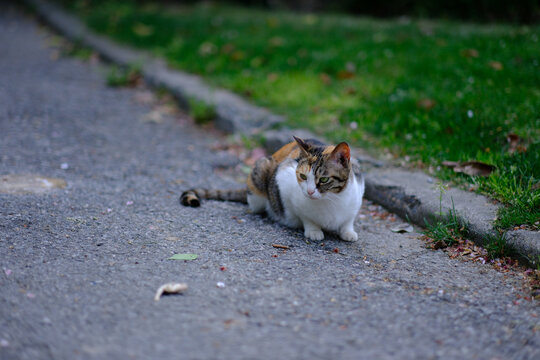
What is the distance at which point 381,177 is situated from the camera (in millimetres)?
3701

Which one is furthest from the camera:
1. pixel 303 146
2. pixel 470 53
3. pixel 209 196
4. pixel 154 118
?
pixel 470 53

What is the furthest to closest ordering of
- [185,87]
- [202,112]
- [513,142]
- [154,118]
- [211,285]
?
1. [185,87]
2. [154,118]
3. [202,112]
4. [513,142]
5. [211,285]

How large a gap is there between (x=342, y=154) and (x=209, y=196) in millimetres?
1140

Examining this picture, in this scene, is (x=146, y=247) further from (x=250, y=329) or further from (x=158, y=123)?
(x=158, y=123)

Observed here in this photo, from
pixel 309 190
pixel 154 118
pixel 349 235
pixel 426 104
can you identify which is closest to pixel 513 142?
pixel 426 104

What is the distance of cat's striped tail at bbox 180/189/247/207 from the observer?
3402mm

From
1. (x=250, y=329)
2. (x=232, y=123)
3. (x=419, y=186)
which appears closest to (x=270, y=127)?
(x=232, y=123)

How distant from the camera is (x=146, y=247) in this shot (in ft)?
9.03

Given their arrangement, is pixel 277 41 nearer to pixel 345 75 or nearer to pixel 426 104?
pixel 345 75

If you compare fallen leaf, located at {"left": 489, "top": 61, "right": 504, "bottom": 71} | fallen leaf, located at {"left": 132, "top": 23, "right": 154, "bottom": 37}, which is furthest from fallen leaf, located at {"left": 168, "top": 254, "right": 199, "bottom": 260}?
fallen leaf, located at {"left": 132, "top": 23, "right": 154, "bottom": 37}

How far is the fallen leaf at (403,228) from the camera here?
10.6ft


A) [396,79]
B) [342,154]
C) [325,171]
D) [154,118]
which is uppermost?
[396,79]

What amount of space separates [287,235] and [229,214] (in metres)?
0.48

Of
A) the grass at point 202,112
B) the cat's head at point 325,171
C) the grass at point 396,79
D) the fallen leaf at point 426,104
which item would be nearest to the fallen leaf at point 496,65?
the grass at point 396,79
